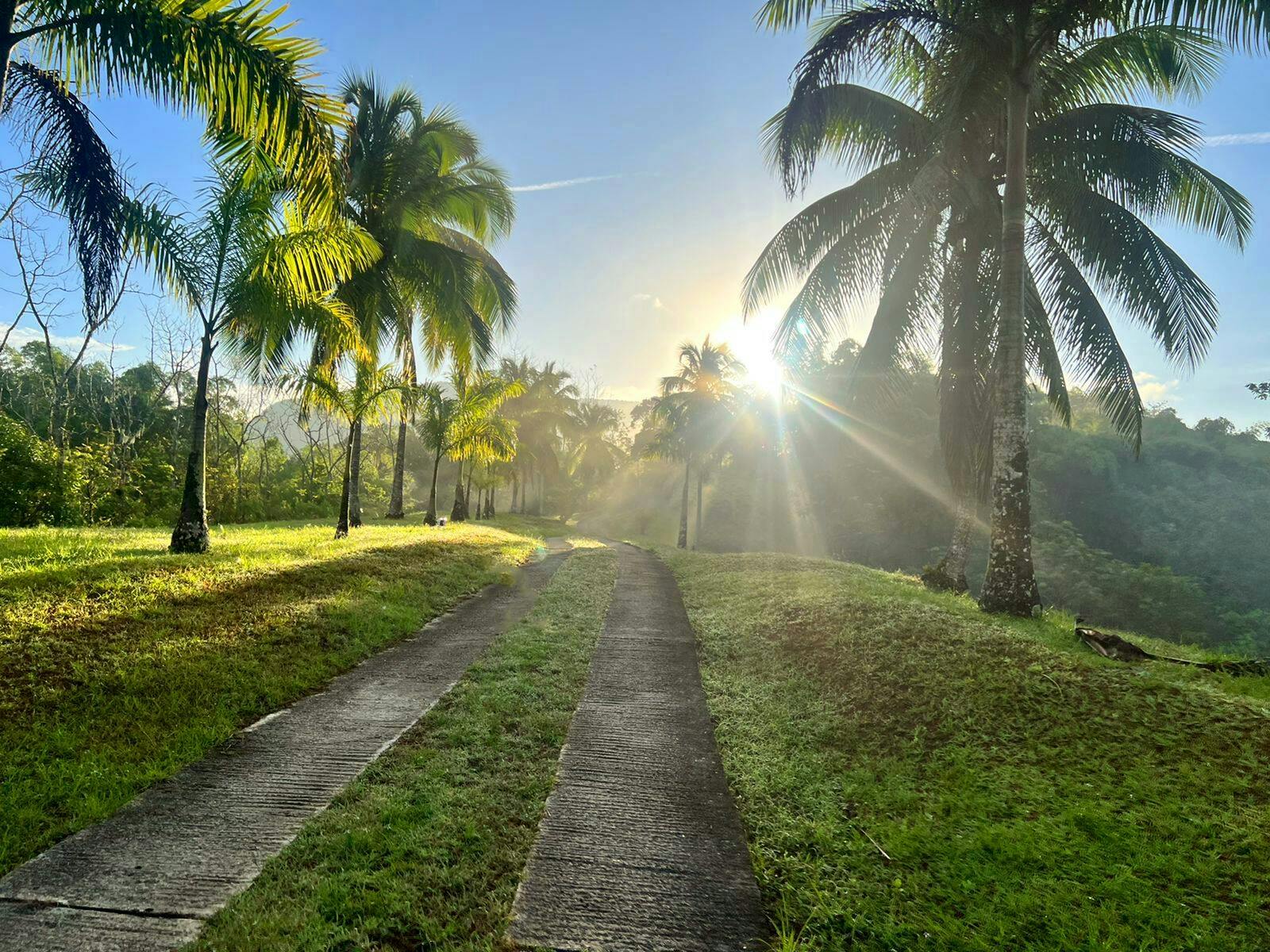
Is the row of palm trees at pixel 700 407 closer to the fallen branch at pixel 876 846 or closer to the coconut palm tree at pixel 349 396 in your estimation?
the coconut palm tree at pixel 349 396

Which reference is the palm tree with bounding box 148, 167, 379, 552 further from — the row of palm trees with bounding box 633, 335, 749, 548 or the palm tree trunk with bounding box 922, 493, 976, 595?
the row of palm trees with bounding box 633, 335, 749, 548

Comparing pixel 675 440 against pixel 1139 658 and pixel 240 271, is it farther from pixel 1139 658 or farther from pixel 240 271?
→ pixel 1139 658

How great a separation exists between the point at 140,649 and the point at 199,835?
8.12ft

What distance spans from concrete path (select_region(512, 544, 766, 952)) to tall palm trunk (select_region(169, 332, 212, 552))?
5957 millimetres

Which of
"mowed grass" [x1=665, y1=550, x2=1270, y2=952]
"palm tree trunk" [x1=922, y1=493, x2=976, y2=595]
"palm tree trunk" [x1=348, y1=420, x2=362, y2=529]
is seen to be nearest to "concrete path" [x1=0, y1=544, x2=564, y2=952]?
"mowed grass" [x1=665, y1=550, x2=1270, y2=952]

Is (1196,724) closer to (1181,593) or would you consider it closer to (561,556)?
(561,556)

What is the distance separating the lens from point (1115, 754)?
355 cm

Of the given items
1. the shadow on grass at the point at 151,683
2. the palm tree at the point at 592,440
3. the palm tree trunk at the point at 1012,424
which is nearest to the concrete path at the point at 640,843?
the shadow on grass at the point at 151,683

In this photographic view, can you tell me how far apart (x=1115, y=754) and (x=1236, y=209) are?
34.0ft

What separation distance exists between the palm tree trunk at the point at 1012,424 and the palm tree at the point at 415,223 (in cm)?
1213

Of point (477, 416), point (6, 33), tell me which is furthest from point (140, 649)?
point (477, 416)

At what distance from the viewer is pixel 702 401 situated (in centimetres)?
2703

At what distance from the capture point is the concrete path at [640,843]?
8.11ft

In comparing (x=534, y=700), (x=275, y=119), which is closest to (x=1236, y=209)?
(x=534, y=700)
